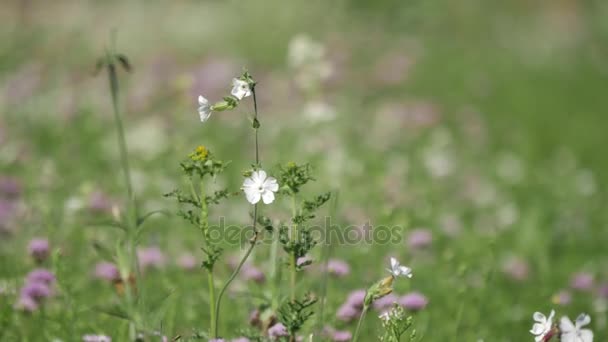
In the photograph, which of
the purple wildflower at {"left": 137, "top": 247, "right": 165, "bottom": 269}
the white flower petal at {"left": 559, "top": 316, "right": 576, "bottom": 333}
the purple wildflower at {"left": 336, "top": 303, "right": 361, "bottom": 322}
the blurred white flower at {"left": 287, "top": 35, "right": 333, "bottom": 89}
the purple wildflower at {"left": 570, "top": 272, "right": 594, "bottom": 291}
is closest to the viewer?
the white flower petal at {"left": 559, "top": 316, "right": 576, "bottom": 333}

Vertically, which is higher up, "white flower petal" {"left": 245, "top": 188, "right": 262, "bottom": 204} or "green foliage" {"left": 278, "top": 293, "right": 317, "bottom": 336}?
"white flower petal" {"left": 245, "top": 188, "right": 262, "bottom": 204}

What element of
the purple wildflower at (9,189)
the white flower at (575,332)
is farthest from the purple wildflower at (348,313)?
the purple wildflower at (9,189)

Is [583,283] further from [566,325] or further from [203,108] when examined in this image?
[203,108]

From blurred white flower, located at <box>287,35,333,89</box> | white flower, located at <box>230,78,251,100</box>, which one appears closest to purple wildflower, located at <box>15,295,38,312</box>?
white flower, located at <box>230,78,251,100</box>

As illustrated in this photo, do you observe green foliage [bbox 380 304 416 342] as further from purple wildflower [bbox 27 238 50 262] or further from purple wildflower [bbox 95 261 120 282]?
purple wildflower [bbox 27 238 50 262]

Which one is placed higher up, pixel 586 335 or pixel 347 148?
pixel 347 148

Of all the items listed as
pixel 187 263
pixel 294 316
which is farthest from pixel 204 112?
pixel 187 263

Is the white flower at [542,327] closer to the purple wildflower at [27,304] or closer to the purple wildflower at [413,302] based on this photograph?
the purple wildflower at [413,302]

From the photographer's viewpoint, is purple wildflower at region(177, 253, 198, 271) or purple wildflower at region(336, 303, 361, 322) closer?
purple wildflower at region(336, 303, 361, 322)

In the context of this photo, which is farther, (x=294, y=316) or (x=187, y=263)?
(x=187, y=263)

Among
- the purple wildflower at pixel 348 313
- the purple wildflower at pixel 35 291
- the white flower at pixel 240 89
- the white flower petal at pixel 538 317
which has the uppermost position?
the white flower at pixel 240 89
